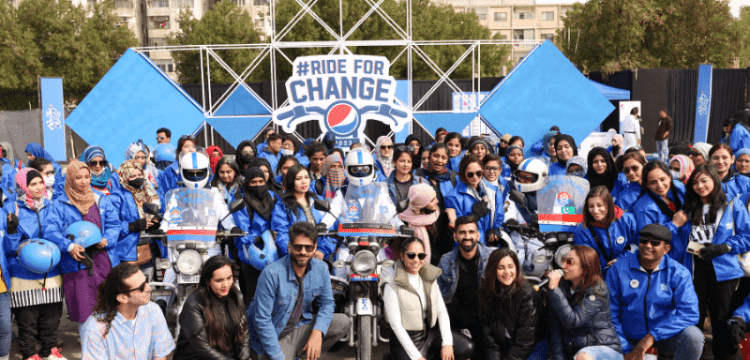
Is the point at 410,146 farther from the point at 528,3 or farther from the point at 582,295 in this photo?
the point at 528,3

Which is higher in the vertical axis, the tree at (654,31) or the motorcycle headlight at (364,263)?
the tree at (654,31)

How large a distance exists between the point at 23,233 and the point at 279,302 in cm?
231

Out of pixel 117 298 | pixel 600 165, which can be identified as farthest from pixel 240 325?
pixel 600 165

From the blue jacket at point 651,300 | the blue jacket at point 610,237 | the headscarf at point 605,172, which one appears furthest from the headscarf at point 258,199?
the headscarf at point 605,172

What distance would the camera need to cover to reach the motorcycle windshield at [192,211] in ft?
16.7

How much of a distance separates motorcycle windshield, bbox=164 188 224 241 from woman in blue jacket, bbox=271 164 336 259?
21.3 inches

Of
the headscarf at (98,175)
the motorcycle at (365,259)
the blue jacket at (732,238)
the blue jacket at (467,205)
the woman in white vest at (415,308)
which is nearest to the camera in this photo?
the woman in white vest at (415,308)

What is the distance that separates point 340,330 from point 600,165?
3.17 meters

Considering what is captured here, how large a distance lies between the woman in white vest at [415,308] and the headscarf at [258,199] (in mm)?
1445

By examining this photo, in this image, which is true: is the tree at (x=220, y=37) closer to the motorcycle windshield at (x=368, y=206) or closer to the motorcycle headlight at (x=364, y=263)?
the motorcycle windshield at (x=368, y=206)

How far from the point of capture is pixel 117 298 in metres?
3.89

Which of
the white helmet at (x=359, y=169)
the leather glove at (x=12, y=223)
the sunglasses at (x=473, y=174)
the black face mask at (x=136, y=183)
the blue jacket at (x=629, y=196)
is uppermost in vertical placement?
the white helmet at (x=359, y=169)

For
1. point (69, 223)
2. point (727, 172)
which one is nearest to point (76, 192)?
point (69, 223)

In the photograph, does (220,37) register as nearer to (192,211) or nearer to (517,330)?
(192,211)
